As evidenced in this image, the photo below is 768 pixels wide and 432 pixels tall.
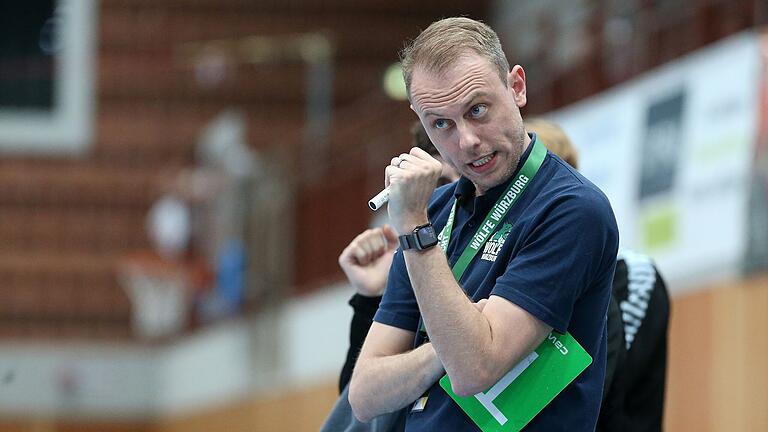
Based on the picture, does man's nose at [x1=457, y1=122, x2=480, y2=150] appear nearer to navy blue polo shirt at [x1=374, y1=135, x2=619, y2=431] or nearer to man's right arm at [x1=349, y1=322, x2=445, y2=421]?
navy blue polo shirt at [x1=374, y1=135, x2=619, y2=431]

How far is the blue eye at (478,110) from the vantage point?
2.34 m

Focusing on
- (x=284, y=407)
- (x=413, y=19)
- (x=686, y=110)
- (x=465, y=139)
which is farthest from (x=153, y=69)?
(x=465, y=139)

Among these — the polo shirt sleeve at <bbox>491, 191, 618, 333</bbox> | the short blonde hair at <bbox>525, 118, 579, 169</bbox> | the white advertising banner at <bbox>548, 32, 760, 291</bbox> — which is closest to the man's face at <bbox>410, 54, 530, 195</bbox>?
the polo shirt sleeve at <bbox>491, 191, 618, 333</bbox>

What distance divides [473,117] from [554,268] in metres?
0.29

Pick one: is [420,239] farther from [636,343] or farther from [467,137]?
[636,343]

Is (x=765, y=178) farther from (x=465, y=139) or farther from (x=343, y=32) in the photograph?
(x=343, y=32)

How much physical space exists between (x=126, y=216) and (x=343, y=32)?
279 cm

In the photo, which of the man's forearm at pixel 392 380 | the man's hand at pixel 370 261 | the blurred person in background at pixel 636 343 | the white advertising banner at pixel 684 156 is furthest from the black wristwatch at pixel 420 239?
the white advertising banner at pixel 684 156

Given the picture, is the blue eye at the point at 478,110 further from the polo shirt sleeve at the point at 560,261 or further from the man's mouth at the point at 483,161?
the polo shirt sleeve at the point at 560,261

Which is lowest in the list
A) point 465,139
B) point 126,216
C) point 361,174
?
point 126,216

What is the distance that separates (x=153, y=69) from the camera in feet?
45.6

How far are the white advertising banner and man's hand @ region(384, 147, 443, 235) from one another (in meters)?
3.73

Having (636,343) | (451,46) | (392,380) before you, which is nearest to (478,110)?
(451,46)

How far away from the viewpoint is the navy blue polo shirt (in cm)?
226
